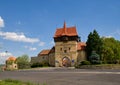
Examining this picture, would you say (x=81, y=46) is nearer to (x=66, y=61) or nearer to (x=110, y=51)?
(x=66, y=61)

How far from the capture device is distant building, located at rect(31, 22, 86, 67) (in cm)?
8600

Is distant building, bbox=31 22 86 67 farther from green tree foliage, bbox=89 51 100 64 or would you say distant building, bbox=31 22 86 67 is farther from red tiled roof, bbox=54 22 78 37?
green tree foliage, bbox=89 51 100 64

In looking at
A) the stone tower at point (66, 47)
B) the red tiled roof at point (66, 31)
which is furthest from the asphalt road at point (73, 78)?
the red tiled roof at point (66, 31)

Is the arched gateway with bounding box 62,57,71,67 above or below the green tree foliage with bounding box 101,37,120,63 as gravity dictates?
below

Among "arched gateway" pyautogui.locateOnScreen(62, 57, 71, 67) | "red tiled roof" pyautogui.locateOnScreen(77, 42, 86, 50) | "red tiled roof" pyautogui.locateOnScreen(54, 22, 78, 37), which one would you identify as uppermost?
"red tiled roof" pyautogui.locateOnScreen(54, 22, 78, 37)

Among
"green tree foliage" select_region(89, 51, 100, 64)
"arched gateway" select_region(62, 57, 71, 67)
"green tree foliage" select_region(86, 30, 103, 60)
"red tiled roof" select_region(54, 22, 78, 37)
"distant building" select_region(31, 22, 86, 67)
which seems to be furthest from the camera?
"red tiled roof" select_region(54, 22, 78, 37)

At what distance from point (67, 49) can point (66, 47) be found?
831mm

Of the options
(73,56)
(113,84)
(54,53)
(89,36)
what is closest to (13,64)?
(54,53)

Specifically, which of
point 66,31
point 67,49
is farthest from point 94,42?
point 66,31

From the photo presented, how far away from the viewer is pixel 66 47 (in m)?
88.2

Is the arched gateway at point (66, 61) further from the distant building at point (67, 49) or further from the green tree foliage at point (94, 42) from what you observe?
the green tree foliage at point (94, 42)

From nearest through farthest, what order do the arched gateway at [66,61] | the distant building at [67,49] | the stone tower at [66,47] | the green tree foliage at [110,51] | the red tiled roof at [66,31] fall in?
1. the green tree foliage at [110,51]
2. the distant building at [67,49]
3. the arched gateway at [66,61]
4. the stone tower at [66,47]
5. the red tiled roof at [66,31]

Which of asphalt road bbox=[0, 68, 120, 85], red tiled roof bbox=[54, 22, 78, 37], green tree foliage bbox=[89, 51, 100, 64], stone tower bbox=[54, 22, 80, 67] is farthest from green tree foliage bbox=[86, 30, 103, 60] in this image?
asphalt road bbox=[0, 68, 120, 85]

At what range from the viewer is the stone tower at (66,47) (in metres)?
86.6
